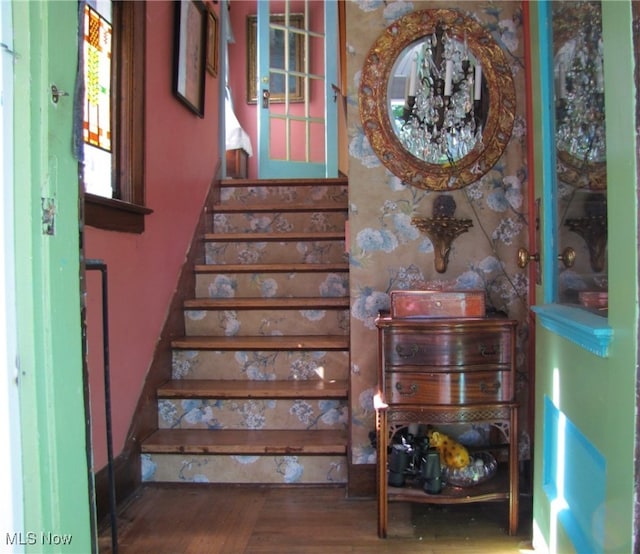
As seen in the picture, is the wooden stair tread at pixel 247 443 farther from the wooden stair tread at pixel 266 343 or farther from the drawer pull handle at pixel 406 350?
the drawer pull handle at pixel 406 350

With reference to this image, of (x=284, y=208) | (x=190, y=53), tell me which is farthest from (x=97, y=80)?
(x=284, y=208)

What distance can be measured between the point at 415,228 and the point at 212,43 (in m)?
2.40

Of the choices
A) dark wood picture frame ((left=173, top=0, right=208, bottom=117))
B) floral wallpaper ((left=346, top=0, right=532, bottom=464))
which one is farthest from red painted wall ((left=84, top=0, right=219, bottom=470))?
floral wallpaper ((left=346, top=0, right=532, bottom=464))

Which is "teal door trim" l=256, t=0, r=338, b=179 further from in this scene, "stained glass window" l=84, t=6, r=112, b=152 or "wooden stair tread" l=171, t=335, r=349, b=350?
"stained glass window" l=84, t=6, r=112, b=152

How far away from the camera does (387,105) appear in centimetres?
222

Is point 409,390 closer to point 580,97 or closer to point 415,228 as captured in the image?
point 415,228

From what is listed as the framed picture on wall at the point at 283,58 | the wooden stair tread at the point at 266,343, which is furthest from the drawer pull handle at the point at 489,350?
the framed picture on wall at the point at 283,58

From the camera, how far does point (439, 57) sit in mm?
2201

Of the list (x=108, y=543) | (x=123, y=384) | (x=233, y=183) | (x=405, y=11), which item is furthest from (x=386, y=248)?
(x=233, y=183)

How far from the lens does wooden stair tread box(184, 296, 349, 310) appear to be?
2918 mm

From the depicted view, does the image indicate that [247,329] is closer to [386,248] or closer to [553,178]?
[386,248]

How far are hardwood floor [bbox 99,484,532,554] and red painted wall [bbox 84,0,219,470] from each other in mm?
285

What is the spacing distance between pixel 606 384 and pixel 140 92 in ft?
7.21

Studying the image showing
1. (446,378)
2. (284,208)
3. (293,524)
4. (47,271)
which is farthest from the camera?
(284,208)
